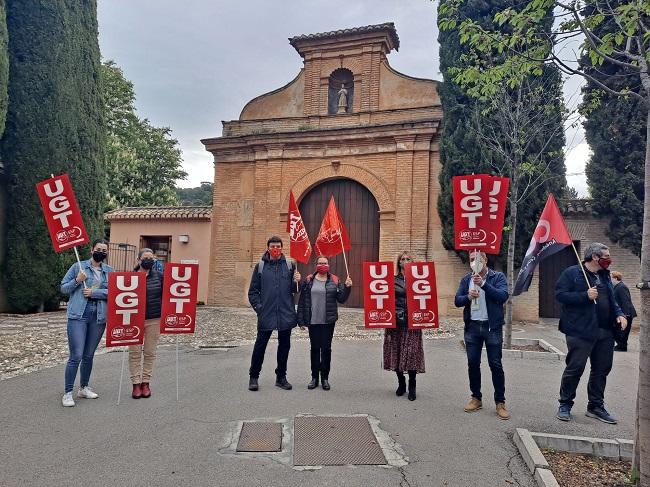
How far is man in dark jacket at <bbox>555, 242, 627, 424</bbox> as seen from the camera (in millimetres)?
5070

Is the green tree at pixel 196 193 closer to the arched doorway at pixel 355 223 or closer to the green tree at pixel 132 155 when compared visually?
the green tree at pixel 132 155

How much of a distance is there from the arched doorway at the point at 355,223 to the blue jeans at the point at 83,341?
11.4 metres

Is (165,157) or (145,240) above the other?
(165,157)

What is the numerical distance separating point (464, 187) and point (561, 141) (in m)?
10.2

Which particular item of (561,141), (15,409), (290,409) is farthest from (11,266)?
(561,141)

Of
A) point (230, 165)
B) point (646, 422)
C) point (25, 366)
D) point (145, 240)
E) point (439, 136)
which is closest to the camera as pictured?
point (646, 422)

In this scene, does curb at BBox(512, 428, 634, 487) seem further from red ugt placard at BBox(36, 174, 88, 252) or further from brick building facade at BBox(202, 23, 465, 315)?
brick building facade at BBox(202, 23, 465, 315)

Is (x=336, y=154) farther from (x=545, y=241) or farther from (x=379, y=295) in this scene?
(x=545, y=241)

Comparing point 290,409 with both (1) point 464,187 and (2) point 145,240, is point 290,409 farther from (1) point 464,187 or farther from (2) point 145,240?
(2) point 145,240

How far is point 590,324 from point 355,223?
39.0ft

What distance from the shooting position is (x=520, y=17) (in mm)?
4051

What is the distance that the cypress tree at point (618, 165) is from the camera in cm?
1408

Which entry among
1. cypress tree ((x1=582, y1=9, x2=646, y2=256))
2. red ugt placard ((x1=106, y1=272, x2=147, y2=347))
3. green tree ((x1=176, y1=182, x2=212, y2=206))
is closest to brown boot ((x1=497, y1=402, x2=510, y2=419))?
red ugt placard ((x1=106, y1=272, x2=147, y2=347))

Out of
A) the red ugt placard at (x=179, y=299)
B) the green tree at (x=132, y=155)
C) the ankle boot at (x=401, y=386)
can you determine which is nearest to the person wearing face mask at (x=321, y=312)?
the ankle boot at (x=401, y=386)
